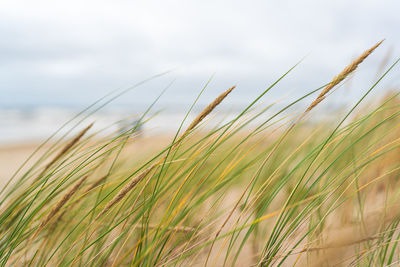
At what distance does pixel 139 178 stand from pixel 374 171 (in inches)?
54.3

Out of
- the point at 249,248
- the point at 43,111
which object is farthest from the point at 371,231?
the point at 43,111

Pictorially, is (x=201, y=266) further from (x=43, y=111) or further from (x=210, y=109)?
(x=43, y=111)

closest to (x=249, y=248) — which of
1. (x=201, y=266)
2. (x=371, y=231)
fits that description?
(x=201, y=266)

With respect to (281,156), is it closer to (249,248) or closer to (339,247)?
(249,248)

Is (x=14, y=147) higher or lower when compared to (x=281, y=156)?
higher

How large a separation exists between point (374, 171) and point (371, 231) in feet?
2.42

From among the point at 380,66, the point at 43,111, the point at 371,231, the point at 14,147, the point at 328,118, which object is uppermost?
the point at 43,111

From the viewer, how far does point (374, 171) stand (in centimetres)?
170

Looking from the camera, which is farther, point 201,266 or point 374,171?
point 374,171

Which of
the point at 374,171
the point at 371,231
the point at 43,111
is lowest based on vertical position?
the point at 371,231

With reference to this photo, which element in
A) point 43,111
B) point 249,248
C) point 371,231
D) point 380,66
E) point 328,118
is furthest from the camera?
point 43,111

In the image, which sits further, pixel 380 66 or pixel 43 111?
pixel 43 111

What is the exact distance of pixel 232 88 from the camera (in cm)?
83

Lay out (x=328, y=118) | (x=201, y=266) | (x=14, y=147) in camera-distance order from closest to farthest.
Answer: (x=201, y=266), (x=328, y=118), (x=14, y=147)
